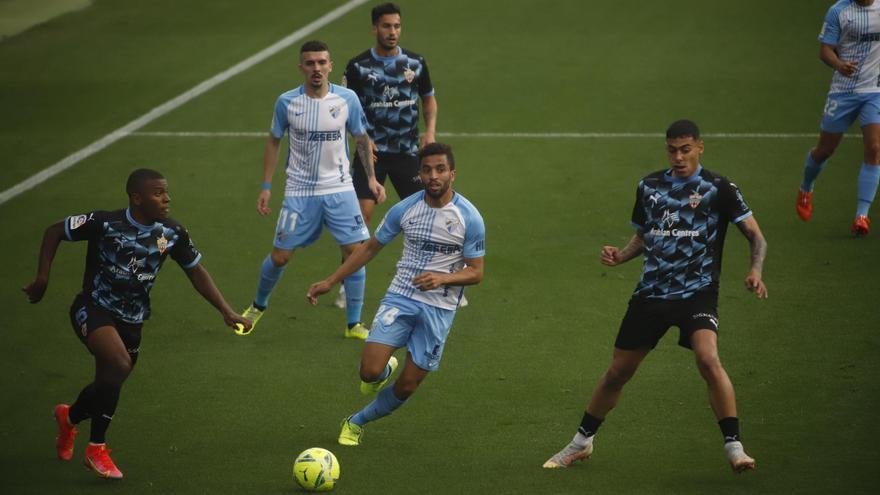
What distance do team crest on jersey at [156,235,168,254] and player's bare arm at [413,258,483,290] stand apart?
1.87m

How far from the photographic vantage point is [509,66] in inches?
886

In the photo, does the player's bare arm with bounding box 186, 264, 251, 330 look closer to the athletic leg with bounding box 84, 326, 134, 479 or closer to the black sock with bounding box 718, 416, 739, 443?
the athletic leg with bounding box 84, 326, 134, 479

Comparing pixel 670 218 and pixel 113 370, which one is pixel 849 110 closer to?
pixel 670 218

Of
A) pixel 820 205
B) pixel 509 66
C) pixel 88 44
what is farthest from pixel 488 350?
pixel 88 44

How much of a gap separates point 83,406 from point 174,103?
12348 mm

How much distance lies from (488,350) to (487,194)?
533 cm

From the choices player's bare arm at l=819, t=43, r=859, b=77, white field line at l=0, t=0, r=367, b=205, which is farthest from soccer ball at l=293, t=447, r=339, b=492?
white field line at l=0, t=0, r=367, b=205

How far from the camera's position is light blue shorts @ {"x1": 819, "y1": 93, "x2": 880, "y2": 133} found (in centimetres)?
1471

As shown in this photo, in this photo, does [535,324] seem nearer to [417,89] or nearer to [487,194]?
[417,89]

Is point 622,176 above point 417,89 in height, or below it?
below

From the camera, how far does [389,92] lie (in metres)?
13.9

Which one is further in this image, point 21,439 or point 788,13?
point 788,13

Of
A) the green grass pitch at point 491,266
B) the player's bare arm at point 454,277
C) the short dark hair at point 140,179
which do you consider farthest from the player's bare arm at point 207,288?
the player's bare arm at point 454,277

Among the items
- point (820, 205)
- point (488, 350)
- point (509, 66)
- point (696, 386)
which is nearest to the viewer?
point (696, 386)
